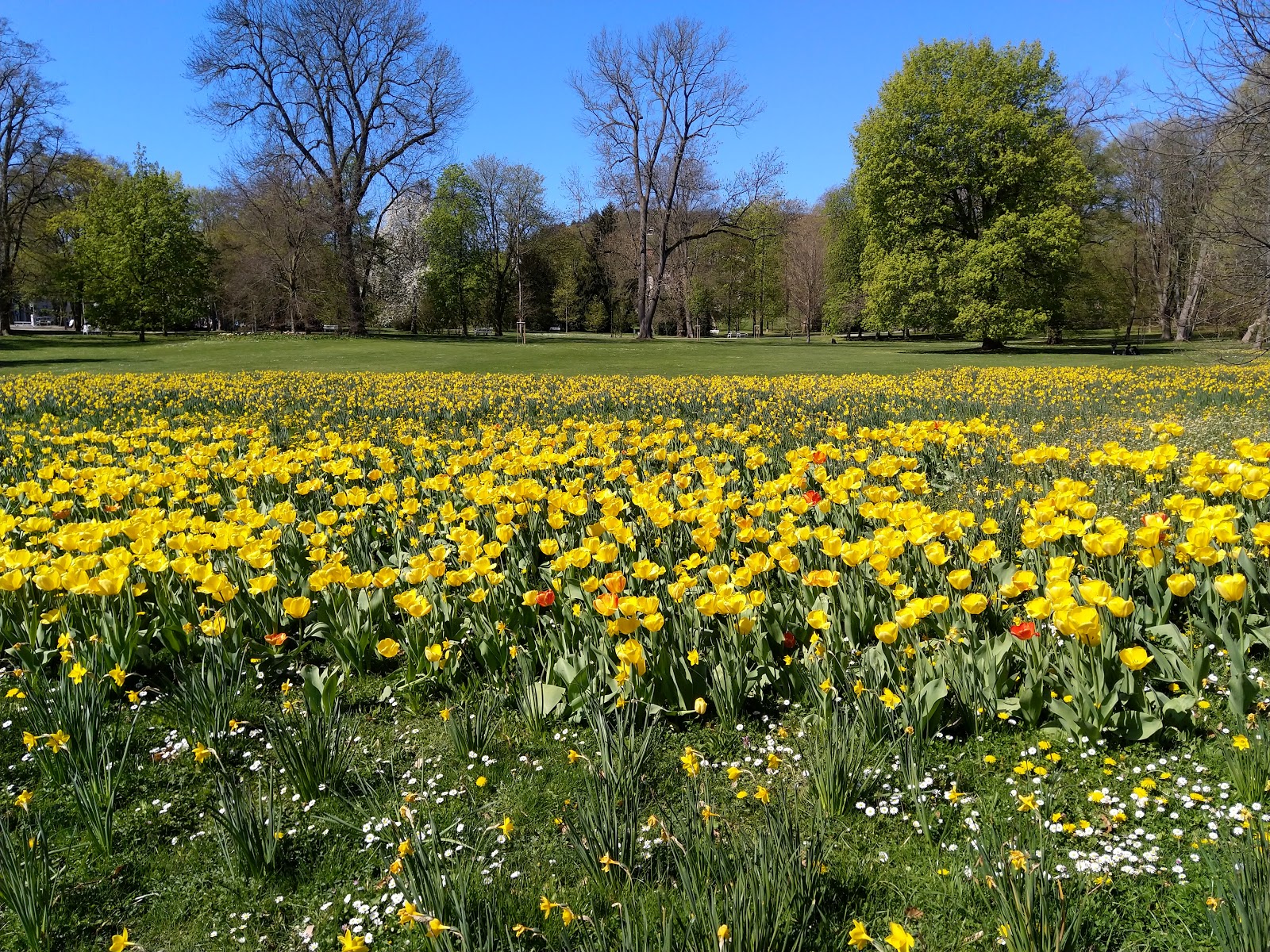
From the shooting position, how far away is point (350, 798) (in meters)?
2.60

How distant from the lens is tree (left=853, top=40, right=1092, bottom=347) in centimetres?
3256

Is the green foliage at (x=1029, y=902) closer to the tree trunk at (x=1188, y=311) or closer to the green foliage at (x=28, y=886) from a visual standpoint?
the green foliage at (x=28, y=886)

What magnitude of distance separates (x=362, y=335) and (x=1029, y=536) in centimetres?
4196

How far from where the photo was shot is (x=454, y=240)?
57500mm

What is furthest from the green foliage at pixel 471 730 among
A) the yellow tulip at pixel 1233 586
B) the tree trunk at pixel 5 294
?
the tree trunk at pixel 5 294

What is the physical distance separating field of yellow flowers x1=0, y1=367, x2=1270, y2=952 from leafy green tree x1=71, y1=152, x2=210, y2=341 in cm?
4784

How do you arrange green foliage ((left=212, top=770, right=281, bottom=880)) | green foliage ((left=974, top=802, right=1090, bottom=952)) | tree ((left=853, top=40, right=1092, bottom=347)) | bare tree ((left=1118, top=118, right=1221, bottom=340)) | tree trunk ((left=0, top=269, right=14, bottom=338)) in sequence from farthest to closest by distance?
tree trunk ((left=0, top=269, right=14, bottom=338))
tree ((left=853, top=40, right=1092, bottom=347))
bare tree ((left=1118, top=118, right=1221, bottom=340))
green foliage ((left=212, top=770, right=281, bottom=880))
green foliage ((left=974, top=802, right=1090, bottom=952))

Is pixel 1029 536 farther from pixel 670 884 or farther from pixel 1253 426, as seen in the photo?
pixel 1253 426

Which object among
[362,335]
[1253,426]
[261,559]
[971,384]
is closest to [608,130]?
[362,335]

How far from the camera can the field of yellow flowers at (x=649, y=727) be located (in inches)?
76.4

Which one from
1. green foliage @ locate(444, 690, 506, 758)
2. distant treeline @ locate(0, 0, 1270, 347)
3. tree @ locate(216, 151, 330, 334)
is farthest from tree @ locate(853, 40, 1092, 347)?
green foliage @ locate(444, 690, 506, 758)

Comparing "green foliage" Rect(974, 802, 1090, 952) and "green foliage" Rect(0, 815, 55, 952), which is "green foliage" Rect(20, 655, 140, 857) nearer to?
"green foliage" Rect(0, 815, 55, 952)

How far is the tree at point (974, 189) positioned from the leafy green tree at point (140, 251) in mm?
40219

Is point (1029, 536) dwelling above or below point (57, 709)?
above
